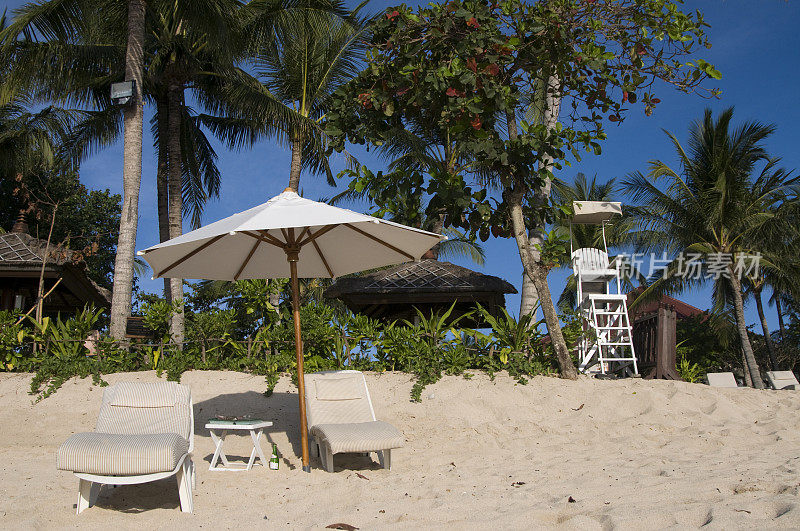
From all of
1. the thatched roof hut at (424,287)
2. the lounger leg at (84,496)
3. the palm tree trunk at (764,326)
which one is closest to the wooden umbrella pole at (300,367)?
the lounger leg at (84,496)

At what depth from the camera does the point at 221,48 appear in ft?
38.1

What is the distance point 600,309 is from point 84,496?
7824mm

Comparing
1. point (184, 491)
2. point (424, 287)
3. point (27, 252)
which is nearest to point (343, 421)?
point (184, 491)

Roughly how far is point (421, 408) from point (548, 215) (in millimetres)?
3248

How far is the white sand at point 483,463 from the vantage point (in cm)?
370

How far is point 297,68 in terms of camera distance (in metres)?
13.7

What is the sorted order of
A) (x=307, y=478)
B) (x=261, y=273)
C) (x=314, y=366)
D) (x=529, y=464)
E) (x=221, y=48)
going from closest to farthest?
(x=307, y=478)
(x=529, y=464)
(x=261, y=273)
(x=314, y=366)
(x=221, y=48)

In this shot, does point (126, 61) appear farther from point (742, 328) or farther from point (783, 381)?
point (742, 328)

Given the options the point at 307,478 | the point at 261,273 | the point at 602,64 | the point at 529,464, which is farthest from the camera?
the point at 602,64

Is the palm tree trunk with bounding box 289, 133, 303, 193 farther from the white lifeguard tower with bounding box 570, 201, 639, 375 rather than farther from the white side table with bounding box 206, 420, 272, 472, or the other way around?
the white side table with bounding box 206, 420, 272, 472

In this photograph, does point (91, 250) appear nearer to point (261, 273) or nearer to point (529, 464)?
point (261, 273)

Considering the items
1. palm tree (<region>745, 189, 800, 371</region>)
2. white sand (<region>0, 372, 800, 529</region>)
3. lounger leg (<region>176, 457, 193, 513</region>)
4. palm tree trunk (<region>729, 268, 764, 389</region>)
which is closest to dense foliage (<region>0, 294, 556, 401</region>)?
white sand (<region>0, 372, 800, 529</region>)

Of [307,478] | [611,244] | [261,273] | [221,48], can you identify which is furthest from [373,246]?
[611,244]

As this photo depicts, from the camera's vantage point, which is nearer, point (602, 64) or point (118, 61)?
point (602, 64)
